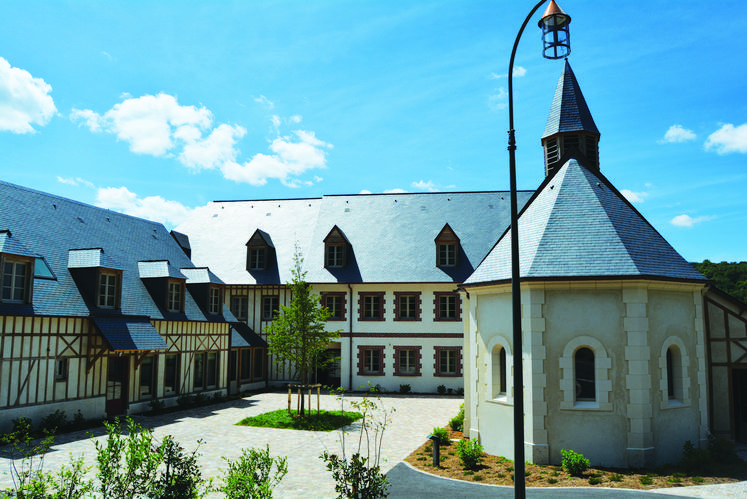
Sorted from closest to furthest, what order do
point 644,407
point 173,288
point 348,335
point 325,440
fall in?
point 644,407
point 325,440
point 173,288
point 348,335

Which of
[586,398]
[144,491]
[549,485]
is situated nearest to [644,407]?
[586,398]

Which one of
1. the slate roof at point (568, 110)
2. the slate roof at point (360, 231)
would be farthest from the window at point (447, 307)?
the slate roof at point (568, 110)

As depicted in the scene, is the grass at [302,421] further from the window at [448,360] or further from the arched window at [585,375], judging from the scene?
the window at [448,360]

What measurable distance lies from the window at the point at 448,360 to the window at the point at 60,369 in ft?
59.4

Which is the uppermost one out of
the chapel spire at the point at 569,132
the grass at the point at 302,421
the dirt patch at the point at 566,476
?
the chapel spire at the point at 569,132

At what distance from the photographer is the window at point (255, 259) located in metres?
32.6

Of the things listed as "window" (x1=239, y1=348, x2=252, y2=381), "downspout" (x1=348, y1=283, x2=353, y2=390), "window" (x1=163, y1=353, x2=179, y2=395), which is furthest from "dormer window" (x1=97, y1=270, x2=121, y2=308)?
"downspout" (x1=348, y1=283, x2=353, y2=390)

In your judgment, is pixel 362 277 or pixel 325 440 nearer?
pixel 325 440

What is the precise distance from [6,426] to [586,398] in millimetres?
16297

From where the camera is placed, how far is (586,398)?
13.3m

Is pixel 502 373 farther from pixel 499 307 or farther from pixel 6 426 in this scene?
pixel 6 426

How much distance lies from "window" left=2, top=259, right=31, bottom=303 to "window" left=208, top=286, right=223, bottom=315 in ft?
32.0

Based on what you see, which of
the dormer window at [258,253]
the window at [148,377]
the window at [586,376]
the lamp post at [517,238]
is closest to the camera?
the lamp post at [517,238]

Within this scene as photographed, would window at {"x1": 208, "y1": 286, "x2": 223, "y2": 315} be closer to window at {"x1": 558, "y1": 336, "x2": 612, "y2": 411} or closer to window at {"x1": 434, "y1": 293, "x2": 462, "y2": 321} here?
window at {"x1": 434, "y1": 293, "x2": 462, "y2": 321}
